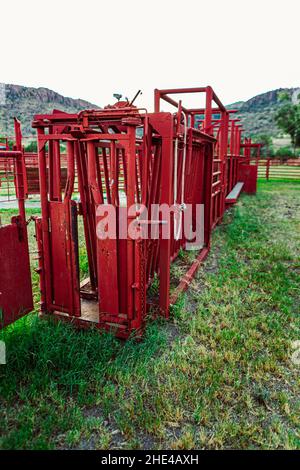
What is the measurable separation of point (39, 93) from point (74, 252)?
70595 millimetres

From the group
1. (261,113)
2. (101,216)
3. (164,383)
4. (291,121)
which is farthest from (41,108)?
(164,383)

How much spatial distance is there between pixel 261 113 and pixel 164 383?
10187 cm

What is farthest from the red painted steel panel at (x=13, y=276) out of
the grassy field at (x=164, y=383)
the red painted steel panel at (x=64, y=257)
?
the red painted steel panel at (x=64, y=257)

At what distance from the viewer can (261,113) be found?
94625 millimetres

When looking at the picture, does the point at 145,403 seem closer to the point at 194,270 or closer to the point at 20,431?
the point at 20,431

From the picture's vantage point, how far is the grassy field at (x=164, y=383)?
2.20 m

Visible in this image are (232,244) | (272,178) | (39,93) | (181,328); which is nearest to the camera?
(181,328)

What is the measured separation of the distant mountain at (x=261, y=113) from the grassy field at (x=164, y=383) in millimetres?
68186

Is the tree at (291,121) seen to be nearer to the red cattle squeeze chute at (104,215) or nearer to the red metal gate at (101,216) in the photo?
the red cattle squeeze chute at (104,215)

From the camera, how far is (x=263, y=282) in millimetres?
4684

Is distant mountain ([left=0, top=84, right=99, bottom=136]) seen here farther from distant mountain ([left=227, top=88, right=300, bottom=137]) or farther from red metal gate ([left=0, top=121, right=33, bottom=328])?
red metal gate ([left=0, top=121, right=33, bottom=328])

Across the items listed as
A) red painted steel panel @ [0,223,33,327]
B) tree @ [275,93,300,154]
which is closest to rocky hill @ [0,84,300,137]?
tree @ [275,93,300,154]

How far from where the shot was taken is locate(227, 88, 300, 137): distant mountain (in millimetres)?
79794
